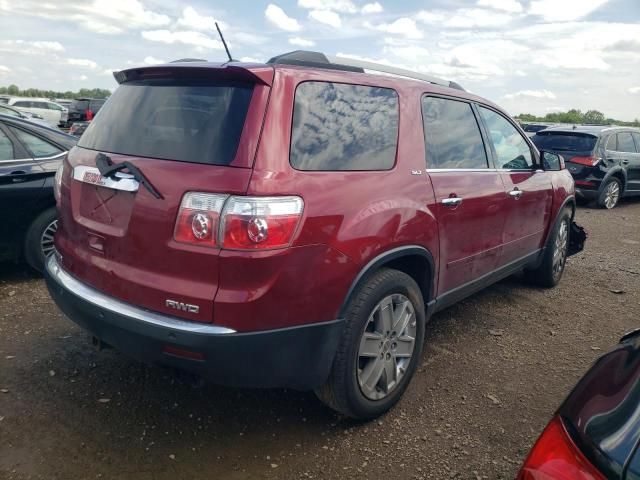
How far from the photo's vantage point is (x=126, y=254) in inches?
97.1

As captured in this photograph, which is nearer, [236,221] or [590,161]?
[236,221]

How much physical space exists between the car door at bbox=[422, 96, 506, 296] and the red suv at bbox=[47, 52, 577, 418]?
0.03 m

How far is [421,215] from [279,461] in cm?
150

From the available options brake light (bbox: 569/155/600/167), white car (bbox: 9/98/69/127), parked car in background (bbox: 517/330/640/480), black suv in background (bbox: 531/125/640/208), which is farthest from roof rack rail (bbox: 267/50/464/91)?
white car (bbox: 9/98/69/127)

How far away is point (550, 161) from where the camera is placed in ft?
16.5

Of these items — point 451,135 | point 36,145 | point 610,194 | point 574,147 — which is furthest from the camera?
point 610,194

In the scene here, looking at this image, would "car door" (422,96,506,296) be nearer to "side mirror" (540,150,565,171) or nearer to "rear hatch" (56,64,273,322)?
"side mirror" (540,150,565,171)

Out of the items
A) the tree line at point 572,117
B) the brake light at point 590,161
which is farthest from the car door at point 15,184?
the tree line at point 572,117

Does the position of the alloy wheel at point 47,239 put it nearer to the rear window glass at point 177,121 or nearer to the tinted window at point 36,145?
the tinted window at point 36,145

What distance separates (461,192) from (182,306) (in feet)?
6.43

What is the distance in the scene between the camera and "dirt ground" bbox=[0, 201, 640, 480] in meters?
2.57

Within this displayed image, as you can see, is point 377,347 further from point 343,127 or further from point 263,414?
point 343,127

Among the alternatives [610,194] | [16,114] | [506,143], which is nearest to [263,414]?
[506,143]

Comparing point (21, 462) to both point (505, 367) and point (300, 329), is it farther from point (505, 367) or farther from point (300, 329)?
point (505, 367)
